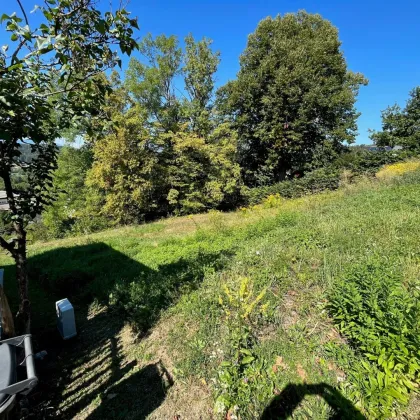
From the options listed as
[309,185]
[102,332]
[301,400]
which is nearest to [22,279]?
[102,332]

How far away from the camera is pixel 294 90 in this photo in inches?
603

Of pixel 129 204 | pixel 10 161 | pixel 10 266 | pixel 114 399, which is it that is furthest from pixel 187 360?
pixel 129 204

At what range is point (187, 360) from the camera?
2467 millimetres

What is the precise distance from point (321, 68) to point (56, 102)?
1838cm

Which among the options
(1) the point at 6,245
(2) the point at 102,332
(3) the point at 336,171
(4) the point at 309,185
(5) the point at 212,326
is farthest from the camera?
(4) the point at 309,185

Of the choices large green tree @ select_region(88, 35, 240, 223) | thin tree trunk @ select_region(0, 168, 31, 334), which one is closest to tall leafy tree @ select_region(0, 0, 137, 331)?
thin tree trunk @ select_region(0, 168, 31, 334)

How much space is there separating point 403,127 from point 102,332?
18.4 metres

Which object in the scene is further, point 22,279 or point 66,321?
point 66,321

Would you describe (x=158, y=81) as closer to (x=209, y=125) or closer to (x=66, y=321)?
(x=209, y=125)

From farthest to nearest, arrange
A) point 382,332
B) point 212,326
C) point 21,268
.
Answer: point 212,326, point 21,268, point 382,332

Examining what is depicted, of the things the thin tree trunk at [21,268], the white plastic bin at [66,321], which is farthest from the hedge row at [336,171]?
the thin tree trunk at [21,268]

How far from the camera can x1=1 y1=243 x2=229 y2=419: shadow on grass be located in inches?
94.3

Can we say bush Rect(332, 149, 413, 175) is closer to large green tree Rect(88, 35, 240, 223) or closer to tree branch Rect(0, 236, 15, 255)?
large green tree Rect(88, 35, 240, 223)

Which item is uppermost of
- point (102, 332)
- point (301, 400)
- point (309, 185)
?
point (309, 185)
